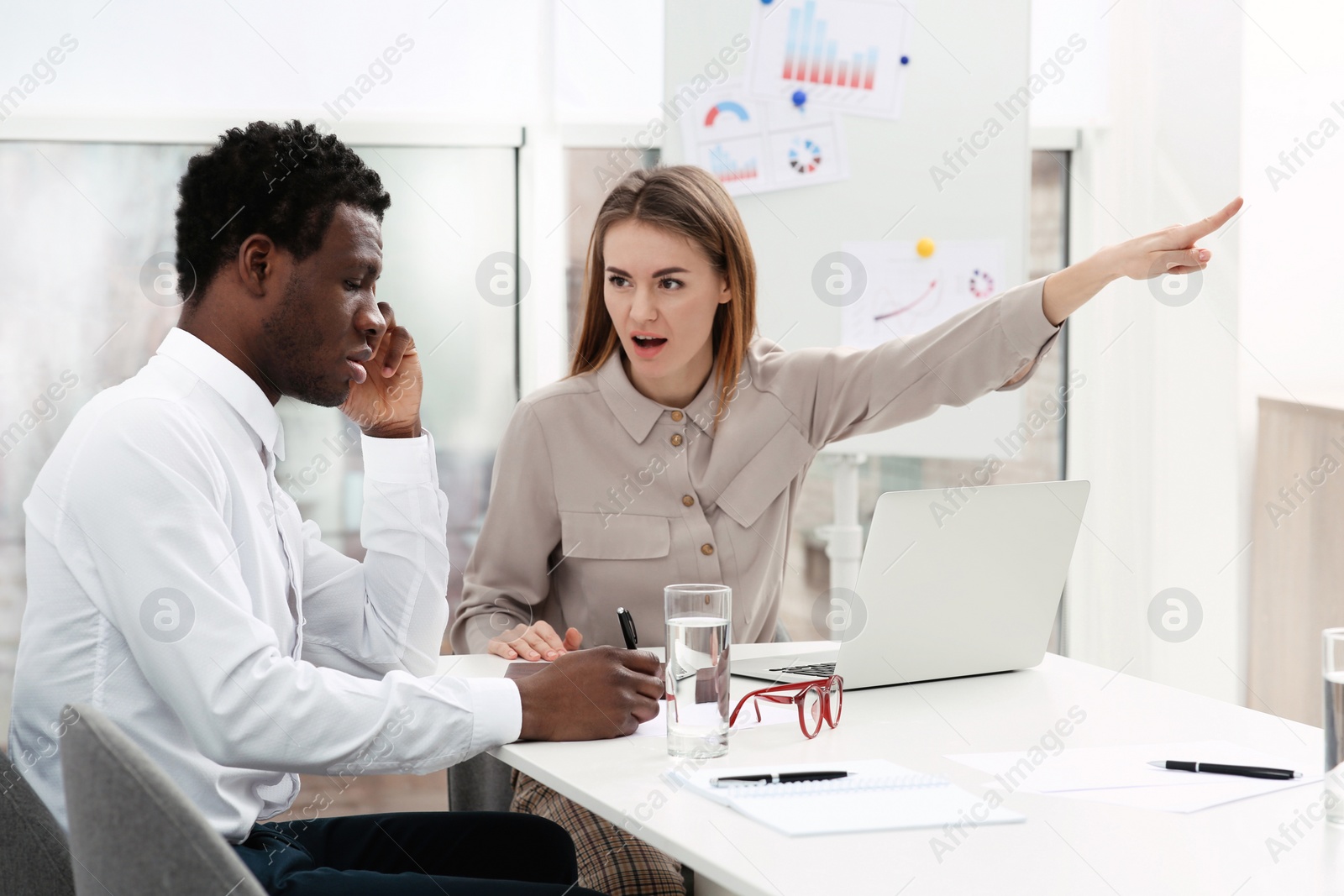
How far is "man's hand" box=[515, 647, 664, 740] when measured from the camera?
127 cm

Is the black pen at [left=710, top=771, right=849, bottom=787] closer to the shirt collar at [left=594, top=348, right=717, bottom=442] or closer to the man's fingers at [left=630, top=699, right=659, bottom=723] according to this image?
the man's fingers at [left=630, top=699, right=659, bottom=723]

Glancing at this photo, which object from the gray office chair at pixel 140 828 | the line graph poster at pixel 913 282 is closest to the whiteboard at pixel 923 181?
the line graph poster at pixel 913 282

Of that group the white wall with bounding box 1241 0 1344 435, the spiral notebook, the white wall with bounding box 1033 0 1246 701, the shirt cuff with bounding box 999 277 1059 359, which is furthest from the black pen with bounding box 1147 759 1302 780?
the white wall with bounding box 1033 0 1246 701

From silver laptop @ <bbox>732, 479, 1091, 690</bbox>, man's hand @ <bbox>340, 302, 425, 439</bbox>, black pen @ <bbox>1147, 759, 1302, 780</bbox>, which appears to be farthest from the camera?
man's hand @ <bbox>340, 302, 425, 439</bbox>

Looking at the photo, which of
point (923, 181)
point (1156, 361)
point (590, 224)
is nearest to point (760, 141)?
point (923, 181)

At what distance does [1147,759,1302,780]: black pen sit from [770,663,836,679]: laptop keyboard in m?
0.45

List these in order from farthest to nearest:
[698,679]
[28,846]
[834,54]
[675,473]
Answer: [834,54], [675,473], [698,679], [28,846]

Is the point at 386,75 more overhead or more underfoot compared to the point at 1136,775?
more overhead

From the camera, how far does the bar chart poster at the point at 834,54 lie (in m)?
2.71

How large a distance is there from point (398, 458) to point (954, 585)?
0.71m

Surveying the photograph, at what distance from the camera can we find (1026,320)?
5.91 ft

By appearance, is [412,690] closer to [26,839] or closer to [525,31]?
[26,839]

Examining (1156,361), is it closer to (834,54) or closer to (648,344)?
(834,54)

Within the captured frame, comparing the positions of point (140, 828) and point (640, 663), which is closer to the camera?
point (140, 828)
